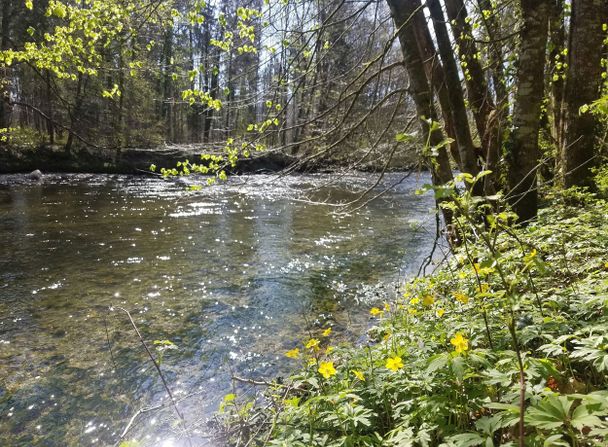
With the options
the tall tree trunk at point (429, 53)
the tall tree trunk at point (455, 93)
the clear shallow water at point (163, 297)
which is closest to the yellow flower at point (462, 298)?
the clear shallow water at point (163, 297)

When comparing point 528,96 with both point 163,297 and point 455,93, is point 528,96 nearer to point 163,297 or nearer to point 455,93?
point 455,93

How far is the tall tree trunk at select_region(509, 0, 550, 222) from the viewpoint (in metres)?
4.11

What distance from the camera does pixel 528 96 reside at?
4246mm

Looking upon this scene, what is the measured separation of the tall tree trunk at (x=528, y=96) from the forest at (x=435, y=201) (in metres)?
0.02

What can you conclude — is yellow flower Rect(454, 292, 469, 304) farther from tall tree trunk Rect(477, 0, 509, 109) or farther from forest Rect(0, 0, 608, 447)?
tall tree trunk Rect(477, 0, 509, 109)

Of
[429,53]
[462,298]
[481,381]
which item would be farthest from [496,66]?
[481,381]

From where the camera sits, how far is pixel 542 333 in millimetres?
1860

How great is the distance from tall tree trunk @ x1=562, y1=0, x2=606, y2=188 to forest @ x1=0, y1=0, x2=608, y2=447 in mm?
18

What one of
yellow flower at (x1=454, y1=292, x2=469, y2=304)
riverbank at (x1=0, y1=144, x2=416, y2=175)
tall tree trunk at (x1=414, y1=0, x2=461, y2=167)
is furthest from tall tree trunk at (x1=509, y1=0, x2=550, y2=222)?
riverbank at (x1=0, y1=144, x2=416, y2=175)

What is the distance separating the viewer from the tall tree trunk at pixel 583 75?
473cm

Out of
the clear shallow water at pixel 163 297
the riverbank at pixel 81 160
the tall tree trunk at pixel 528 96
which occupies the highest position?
the riverbank at pixel 81 160

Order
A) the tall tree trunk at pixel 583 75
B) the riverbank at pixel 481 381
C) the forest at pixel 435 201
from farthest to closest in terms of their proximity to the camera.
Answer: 1. the tall tree trunk at pixel 583 75
2. the forest at pixel 435 201
3. the riverbank at pixel 481 381

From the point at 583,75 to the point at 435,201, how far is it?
3810 millimetres

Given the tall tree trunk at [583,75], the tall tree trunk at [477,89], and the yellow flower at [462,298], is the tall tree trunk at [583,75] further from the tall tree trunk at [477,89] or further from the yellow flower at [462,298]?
the yellow flower at [462,298]
